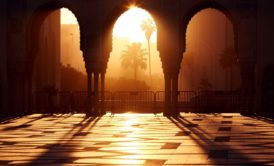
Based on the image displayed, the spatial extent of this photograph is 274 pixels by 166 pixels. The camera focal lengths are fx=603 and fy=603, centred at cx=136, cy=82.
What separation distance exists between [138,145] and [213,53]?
37.5m

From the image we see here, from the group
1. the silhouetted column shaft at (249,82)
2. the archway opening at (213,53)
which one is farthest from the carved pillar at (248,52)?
the archway opening at (213,53)

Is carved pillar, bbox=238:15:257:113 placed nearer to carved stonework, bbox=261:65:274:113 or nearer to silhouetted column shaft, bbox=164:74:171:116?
carved stonework, bbox=261:65:274:113

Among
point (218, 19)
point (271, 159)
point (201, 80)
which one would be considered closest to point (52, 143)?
point (271, 159)

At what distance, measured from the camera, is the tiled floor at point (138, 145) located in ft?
27.6

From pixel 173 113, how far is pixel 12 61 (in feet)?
19.9

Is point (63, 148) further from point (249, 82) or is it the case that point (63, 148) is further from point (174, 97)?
point (249, 82)

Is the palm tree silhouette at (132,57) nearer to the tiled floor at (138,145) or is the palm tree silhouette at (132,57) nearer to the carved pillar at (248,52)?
the carved pillar at (248,52)

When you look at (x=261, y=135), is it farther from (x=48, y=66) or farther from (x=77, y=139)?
(x=48, y=66)

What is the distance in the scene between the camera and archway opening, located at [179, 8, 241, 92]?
4247 centimetres

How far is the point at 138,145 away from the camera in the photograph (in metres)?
10.5

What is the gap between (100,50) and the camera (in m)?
21.0

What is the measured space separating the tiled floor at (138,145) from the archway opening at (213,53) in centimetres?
2692

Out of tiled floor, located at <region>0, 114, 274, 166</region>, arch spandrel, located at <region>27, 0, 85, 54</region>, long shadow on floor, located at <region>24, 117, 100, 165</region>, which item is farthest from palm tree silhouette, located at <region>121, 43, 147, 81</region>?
long shadow on floor, located at <region>24, 117, 100, 165</region>

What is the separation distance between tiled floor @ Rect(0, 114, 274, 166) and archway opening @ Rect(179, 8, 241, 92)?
26916mm
